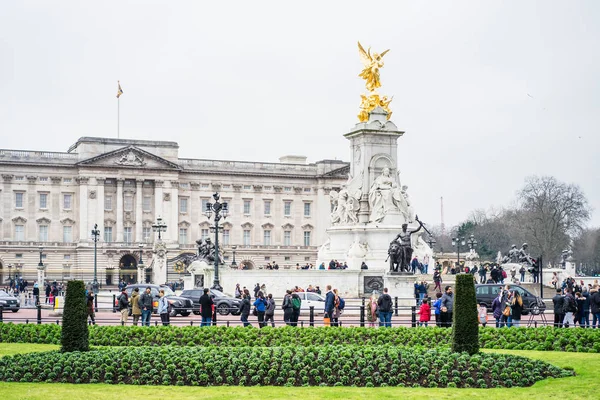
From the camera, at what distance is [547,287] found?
49.8 m

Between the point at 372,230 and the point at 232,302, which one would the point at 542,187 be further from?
the point at 232,302

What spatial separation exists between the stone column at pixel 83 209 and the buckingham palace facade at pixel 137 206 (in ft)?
0.34

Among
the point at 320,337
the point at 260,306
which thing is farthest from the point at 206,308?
the point at 320,337

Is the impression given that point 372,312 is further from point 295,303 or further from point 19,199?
point 19,199

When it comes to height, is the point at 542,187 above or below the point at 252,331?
above

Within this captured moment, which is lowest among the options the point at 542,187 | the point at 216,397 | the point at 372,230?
the point at 216,397

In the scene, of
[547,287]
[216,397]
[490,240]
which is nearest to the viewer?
[216,397]

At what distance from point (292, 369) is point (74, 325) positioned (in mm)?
4632

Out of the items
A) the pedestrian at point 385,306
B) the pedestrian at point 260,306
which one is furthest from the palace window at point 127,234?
the pedestrian at point 385,306

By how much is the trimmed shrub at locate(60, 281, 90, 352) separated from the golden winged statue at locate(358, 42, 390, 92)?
35539 millimetres

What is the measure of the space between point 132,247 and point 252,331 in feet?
273

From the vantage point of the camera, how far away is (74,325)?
2002cm

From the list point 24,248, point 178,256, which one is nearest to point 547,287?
point 178,256

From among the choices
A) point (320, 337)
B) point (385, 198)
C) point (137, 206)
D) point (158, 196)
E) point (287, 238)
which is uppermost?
point (158, 196)
